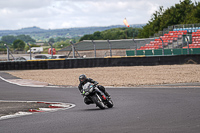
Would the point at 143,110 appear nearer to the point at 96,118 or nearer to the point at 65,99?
the point at 96,118

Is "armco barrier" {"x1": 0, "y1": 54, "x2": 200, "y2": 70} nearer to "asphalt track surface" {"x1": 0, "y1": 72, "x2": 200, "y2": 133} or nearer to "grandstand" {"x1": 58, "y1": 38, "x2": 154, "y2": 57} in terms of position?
"grandstand" {"x1": 58, "y1": 38, "x2": 154, "y2": 57}

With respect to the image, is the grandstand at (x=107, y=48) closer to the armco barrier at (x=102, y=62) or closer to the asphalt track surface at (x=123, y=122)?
Answer: the armco barrier at (x=102, y=62)

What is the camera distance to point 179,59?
94.0ft

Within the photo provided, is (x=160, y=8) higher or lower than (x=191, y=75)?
higher

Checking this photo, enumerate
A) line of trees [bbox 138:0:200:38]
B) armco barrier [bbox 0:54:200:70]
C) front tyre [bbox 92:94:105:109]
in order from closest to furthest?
front tyre [bbox 92:94:105:109], armco barrier [bbox 0:54:200:70], line of trees [bbox 138:0:200:38]

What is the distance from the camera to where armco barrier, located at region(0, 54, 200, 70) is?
28625 millimetres

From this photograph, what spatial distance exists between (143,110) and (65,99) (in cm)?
530

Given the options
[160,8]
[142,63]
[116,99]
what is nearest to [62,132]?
[116,99]

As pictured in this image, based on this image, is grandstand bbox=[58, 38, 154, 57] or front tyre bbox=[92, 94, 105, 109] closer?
front tyre bbox=[92, 94, 105, 109]

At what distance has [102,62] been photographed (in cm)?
3061

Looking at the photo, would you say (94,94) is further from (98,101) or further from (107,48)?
(107,48)

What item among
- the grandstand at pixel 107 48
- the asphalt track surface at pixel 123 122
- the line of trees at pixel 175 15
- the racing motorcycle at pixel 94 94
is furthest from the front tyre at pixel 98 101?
the line of trees at pixel 175 15

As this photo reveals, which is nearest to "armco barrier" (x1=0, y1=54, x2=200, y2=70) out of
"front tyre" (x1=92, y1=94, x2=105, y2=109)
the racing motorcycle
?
the racing motorcycle

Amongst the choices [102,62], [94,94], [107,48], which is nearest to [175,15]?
[107,48]
